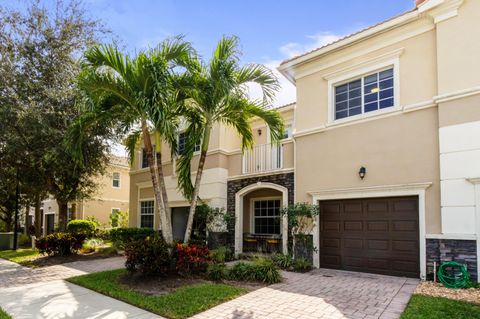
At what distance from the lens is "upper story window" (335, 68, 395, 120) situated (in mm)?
10812

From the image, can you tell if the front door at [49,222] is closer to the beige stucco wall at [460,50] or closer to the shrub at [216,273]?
the shrub at [216,273]

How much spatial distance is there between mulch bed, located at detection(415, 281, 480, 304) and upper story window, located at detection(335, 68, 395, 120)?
5156 mm

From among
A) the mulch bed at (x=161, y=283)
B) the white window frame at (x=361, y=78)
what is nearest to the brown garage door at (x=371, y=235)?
the white window frame at (x=361, y=78)

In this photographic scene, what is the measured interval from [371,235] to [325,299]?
3667 millimetres

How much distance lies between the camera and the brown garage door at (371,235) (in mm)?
9797

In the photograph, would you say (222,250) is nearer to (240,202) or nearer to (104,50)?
(240,202)

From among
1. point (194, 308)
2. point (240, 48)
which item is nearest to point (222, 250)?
point (194, 308)

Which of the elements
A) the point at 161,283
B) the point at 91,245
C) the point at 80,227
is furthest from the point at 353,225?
the point at 80,227

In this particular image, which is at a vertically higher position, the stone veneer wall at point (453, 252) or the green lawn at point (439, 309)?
the stone veneer wall at point (453, 252)

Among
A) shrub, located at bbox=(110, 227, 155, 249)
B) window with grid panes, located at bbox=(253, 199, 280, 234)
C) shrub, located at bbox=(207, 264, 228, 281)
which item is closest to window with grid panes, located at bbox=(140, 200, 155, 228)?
shrub, located at bbox=(110, 227, 155, 249)

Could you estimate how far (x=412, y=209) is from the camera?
9805mm

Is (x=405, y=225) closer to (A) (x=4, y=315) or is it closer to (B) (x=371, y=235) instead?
(B) (x=371, y=235)

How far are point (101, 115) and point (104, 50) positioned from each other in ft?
6.23

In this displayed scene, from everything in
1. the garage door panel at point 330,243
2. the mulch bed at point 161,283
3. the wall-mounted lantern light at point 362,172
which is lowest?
the mulch bed at point 161,283
